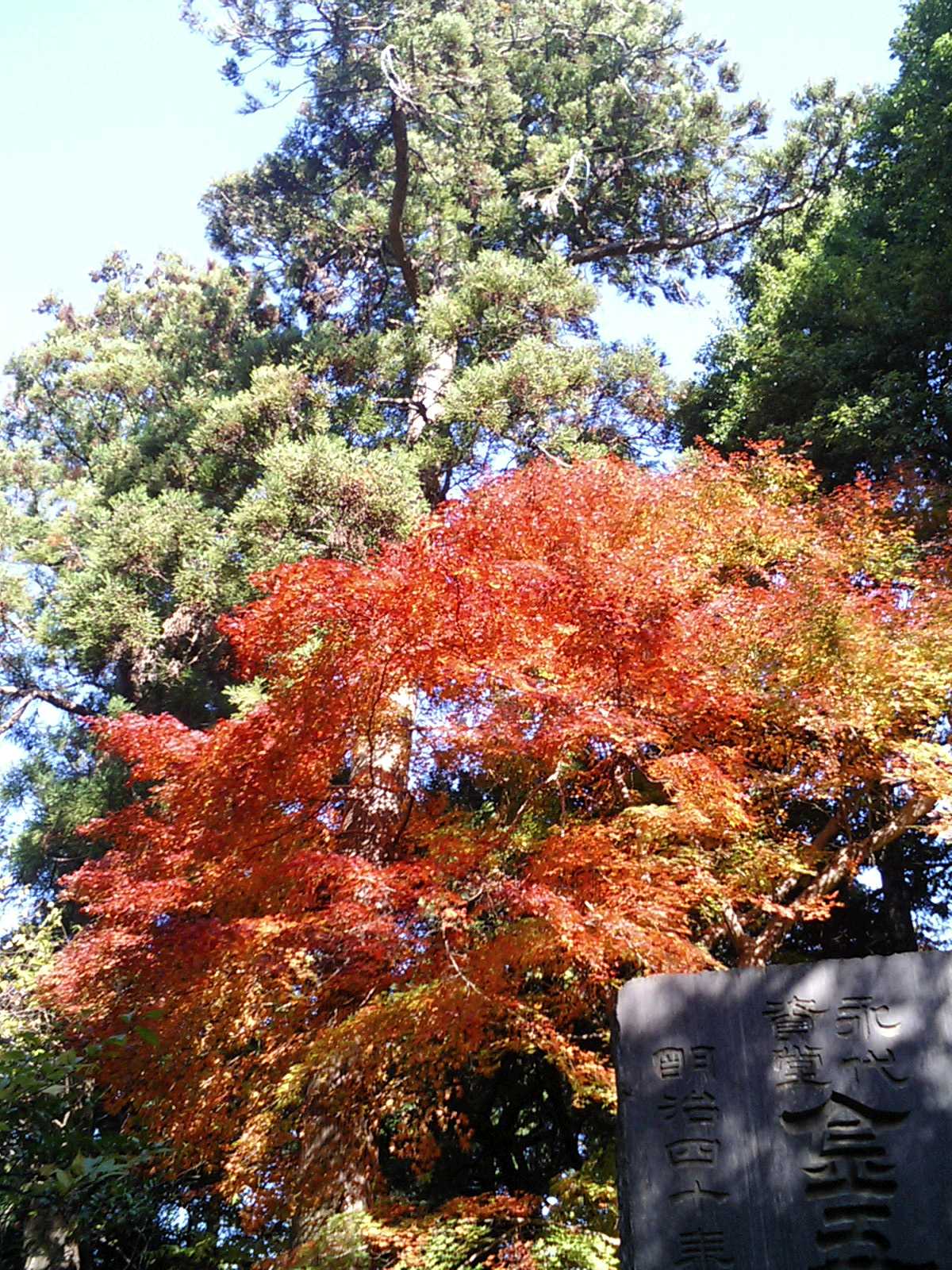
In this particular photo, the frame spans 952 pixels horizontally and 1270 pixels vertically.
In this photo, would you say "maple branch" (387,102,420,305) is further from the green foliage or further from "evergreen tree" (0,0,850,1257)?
the green foliage

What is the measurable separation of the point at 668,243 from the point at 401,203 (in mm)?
5442

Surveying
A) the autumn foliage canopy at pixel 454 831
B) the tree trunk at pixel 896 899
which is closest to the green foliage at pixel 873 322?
Answer: the autumn foliage canopy at pixel 454 831

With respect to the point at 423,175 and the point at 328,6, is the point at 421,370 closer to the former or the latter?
the point at 423,175

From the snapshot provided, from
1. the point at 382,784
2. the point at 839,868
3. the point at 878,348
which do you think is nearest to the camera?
the point at 839,868

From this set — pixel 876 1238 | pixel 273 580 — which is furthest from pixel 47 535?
pixel 876 1238

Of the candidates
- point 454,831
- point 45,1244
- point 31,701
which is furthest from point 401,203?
point 45,1244

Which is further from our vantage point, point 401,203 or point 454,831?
point 401,203

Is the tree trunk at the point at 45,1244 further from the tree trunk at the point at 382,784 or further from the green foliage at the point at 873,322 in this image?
the green foliage at the point at 873,322

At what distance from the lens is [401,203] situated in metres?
15.8

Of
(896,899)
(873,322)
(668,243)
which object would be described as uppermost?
(668,243)

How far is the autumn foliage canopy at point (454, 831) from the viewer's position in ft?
26.4

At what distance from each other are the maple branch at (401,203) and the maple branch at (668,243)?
334cm

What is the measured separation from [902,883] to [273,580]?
7.23 metres

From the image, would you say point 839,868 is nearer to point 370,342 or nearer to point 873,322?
point 873,322
